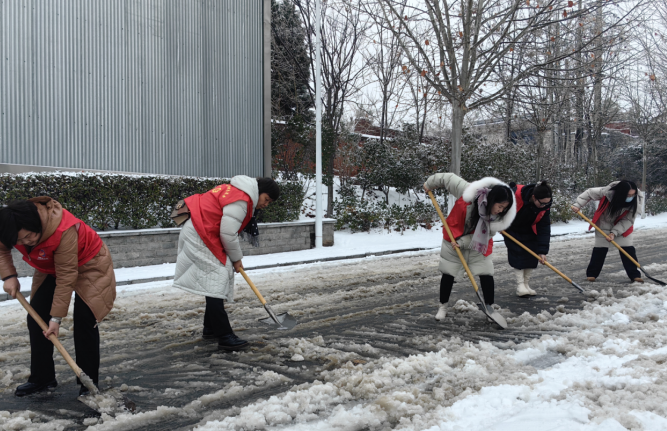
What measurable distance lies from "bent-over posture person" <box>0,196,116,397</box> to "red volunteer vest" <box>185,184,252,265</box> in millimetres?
809

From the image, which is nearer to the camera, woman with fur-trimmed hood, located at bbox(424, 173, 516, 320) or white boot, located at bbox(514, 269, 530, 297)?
woman with fur-trimmed hood, located at bbox(424, 173, 516, 320)

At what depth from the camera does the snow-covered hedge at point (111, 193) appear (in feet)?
25.7

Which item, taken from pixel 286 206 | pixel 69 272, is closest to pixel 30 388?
pixel 69 272

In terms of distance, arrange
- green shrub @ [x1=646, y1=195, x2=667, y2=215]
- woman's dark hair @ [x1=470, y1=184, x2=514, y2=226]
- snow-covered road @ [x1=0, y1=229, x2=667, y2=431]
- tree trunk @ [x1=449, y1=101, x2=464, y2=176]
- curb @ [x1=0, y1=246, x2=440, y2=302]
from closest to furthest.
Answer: snow-covered road @ [x1=0, y1=229, x2=667, y2=431] < woman's dark hair @ [x1=470, y1=184, x2=514, y2=226] < curb @ [x1=0, y1=246, x2=440, y2=302] < tree trunk @ [x1=449, y1=101, x2=464, y2=176] < green shrub @ [x1=646, y1=195, x2=667, y2=215]

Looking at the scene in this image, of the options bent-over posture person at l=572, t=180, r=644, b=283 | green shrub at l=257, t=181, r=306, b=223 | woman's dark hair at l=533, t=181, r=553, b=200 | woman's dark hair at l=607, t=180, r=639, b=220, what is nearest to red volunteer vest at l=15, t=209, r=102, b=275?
woman's dark hair at l=533, t=181, r=553, b=200

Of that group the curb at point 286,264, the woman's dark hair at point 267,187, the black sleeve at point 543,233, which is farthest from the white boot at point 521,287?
the curb at point 286,264

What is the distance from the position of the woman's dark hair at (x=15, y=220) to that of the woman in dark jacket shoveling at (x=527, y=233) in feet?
17.7

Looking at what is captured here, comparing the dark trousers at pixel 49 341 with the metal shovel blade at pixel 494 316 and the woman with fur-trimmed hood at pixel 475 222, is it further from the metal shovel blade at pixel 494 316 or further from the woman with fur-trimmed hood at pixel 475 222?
the metal shovel blade at pixel 494 316

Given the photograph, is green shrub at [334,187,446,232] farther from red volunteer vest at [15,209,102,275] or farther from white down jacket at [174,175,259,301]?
red volunteer vest at [15,209,102,275]

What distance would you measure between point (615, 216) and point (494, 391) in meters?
5.14

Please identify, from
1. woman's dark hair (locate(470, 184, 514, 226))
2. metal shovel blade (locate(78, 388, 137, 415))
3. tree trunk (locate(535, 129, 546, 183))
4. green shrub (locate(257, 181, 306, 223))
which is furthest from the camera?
tree trunk (locate(535, 129, 546, 183))

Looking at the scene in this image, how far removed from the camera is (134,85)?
33.8 ft

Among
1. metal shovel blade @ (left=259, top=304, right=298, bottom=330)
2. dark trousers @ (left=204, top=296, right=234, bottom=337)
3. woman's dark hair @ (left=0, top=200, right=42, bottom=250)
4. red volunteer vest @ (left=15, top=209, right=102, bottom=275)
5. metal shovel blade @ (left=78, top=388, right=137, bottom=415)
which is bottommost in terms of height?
metal shovel blade @ (left=78, top=388, right=137, bottom=415)

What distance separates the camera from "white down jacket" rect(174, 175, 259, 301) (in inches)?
155
